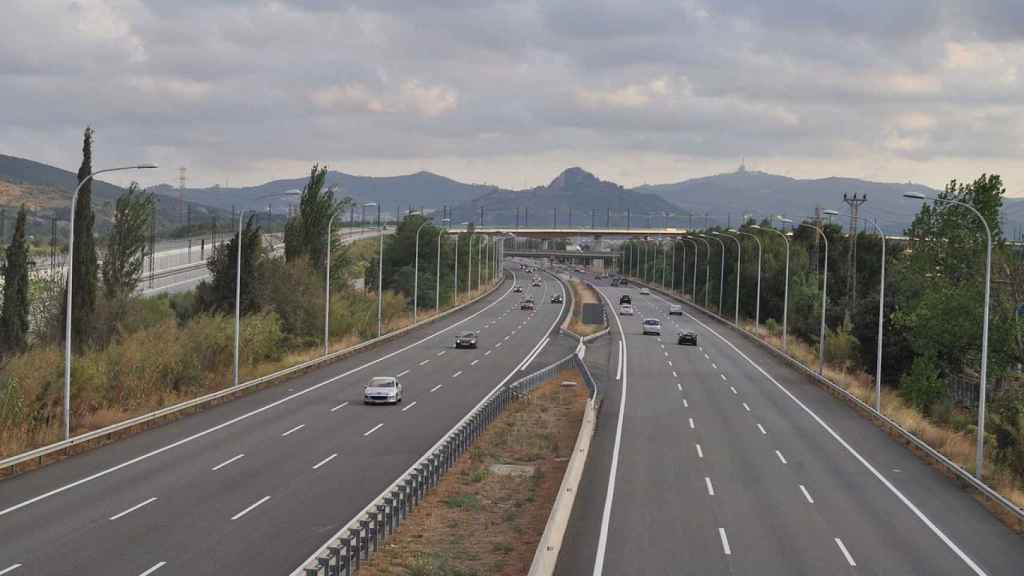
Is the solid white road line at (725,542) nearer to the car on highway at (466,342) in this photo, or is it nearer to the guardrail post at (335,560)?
the guardrail post at (335,560)

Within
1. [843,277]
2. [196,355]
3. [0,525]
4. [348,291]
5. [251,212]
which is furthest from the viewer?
[843,277]

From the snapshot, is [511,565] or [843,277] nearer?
[511,565]

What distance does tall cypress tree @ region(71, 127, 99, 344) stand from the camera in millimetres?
40125

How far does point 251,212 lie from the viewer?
155 feet

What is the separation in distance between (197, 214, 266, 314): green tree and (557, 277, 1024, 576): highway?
816 inches

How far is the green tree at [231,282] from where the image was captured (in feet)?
182

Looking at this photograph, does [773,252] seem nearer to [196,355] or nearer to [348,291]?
[348,291]

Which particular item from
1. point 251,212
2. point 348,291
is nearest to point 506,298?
point 348,291

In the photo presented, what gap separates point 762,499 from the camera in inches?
997

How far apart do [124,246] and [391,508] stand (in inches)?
1511

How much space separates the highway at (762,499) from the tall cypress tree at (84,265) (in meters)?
19.3

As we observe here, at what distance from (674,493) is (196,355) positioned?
76.4 feet

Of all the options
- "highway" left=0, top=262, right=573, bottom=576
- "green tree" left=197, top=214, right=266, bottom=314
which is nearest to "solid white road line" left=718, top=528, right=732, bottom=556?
"highway" left=0, top=262, right=573, bottom=576

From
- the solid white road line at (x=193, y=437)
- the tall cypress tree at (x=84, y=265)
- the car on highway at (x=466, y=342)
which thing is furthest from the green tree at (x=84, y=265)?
the car on highway at (x=466, y=342)
